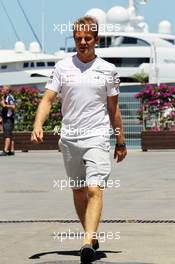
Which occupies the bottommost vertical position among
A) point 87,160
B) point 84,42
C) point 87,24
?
point 87,160

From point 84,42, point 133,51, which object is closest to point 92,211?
point 84,42

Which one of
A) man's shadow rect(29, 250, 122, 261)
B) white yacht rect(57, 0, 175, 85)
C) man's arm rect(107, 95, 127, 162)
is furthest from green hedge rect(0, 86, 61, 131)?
white yacht rect(57, 0, 175, 85)

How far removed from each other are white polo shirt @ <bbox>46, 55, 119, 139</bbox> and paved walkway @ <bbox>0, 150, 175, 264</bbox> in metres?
0.94

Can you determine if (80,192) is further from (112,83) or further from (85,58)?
(85,58)

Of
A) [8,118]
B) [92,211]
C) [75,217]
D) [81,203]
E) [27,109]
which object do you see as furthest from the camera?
[27,109]

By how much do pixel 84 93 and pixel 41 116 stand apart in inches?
14.1

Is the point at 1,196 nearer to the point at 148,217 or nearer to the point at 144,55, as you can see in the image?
the point at 148,217

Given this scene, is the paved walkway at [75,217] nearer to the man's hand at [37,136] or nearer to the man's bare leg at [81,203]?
the man's bare leg at [81,203]

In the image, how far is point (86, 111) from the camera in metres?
6.31

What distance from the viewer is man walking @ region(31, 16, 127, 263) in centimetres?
626

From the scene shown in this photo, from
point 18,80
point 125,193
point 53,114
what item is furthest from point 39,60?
point 125,193

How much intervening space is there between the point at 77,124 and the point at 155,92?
55.3 feet

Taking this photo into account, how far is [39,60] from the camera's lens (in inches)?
3022

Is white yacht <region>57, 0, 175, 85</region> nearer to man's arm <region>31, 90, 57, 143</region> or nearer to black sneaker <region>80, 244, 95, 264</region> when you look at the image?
man's arm <region>31, 90, 57, 143</region>
